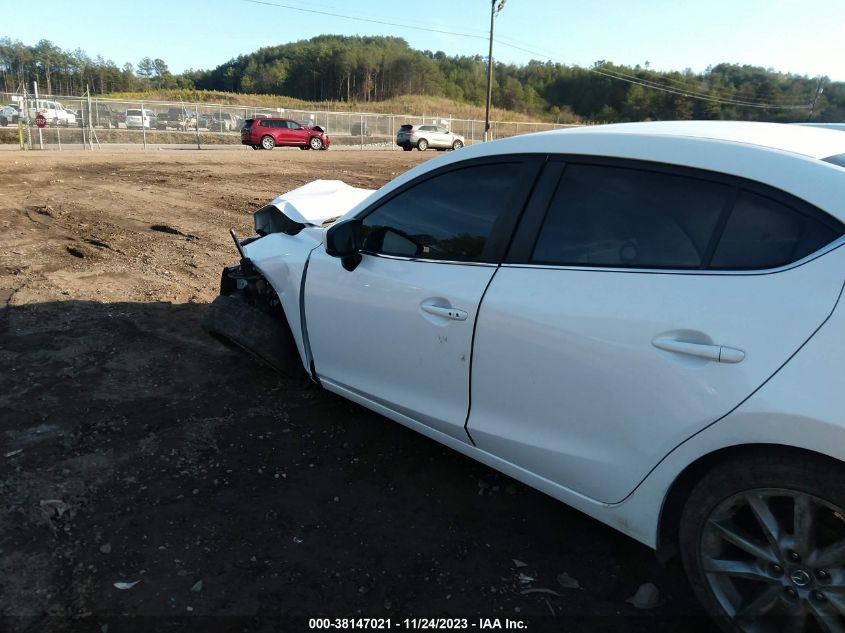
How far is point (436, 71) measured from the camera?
127 meters

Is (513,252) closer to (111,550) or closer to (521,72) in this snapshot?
(111,550)

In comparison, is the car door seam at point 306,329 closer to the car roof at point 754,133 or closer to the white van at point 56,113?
the car roof at point 754,133

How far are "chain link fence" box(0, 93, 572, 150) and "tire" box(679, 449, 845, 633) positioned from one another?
23.3 m

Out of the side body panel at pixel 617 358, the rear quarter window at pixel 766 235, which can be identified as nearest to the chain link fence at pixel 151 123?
the side body panel at pixel 617 358

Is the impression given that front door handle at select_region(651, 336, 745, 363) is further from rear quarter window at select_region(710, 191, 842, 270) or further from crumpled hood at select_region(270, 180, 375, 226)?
crumpled hood at select_region(270, 180, 375, 226)

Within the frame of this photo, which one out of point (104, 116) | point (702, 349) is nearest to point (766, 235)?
point (702, 349)

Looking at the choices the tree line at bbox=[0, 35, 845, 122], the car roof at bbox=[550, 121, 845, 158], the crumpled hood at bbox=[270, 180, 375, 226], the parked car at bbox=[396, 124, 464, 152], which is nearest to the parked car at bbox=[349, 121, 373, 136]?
the parked car at bbox=[396, 124, 464, 152]

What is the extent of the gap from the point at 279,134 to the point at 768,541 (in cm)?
3479

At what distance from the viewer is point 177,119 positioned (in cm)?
3806

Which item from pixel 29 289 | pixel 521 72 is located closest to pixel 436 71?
pixel 521 72

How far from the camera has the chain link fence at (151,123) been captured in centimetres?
2902

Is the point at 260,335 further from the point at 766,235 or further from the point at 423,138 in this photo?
the point at 423,138

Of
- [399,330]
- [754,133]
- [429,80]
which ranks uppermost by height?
[429,80]

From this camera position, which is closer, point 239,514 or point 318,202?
point 239,514
